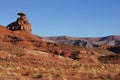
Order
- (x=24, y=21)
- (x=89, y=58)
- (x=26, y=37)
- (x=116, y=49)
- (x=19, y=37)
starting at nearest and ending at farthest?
(x=89, y=58) < (x=19, y=37) < (x=26, y=37) < (x=24, y=21) < (x=116, y=49)

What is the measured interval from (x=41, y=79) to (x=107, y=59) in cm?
5058

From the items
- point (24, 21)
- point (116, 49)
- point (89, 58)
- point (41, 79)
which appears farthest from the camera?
point (116, 49)

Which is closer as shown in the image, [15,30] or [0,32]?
[0,32]

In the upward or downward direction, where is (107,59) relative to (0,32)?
downward

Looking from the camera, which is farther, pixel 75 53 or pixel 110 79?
pixel 75 53

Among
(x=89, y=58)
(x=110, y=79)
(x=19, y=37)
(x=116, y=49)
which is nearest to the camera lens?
(x=110, y=79)

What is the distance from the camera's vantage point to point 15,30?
3349 inches

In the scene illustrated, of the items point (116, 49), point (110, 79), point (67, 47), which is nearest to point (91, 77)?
point (110, 79)

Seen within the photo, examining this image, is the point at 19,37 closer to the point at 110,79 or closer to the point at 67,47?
the point at 67,47

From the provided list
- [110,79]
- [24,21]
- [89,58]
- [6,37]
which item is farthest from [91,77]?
[24,21]

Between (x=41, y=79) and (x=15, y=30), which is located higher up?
(x=15, y=30)

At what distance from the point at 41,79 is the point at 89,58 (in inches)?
1873

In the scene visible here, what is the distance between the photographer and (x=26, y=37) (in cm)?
7950

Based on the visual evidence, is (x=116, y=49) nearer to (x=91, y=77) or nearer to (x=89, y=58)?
(x=89, y=58)
